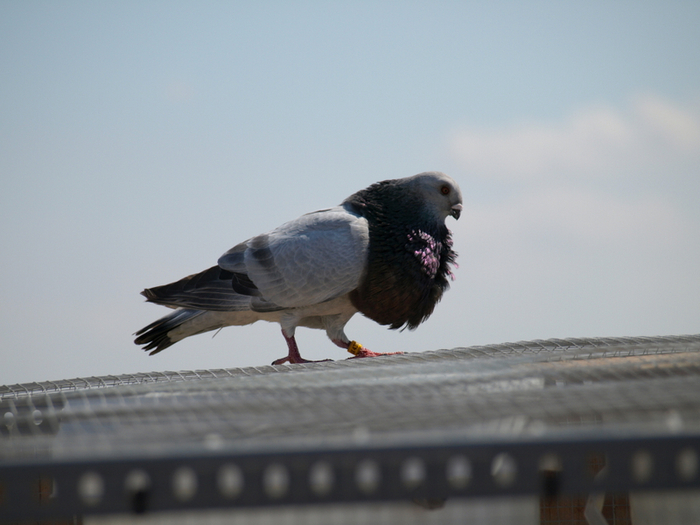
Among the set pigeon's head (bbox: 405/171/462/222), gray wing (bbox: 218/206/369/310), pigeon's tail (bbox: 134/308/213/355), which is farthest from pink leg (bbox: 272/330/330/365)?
pigeon's head (bbox: 405/171/462/222)

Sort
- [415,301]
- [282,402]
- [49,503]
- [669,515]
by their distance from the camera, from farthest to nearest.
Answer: [415,301] → [282,402] → [669,515] → [49,503]

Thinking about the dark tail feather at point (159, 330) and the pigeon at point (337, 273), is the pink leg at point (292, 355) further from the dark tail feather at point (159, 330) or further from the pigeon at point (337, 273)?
the dark tail feather at point (159, 330)

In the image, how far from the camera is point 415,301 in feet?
10.7

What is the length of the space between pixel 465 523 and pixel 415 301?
2.38 m

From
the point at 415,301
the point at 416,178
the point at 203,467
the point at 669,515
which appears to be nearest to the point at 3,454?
the point at 203,467

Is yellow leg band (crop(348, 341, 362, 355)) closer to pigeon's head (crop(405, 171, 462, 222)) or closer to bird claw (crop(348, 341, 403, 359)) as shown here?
bird claw (crop(348, 341, 403, 359))

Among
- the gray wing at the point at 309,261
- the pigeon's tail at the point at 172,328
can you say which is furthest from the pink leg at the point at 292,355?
the pigeon's tail at the point at 172,328

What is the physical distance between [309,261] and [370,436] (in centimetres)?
222

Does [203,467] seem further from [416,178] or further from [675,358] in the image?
[416,178]

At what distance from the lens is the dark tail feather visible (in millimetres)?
3488

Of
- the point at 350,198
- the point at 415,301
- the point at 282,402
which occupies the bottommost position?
the point at 415,301

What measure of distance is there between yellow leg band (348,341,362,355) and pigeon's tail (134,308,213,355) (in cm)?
74

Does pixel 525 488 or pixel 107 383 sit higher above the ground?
pixel 525 488

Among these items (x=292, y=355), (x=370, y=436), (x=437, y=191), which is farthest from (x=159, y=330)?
(x=370, y=436)
